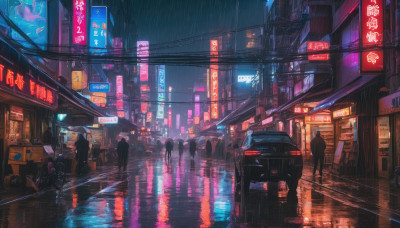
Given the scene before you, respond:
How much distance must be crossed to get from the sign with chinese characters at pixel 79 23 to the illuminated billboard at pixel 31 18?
3363 mm

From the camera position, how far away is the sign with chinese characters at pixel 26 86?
13.0 metres

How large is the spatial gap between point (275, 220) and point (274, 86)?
3070 centimetres

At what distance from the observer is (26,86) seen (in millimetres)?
15344

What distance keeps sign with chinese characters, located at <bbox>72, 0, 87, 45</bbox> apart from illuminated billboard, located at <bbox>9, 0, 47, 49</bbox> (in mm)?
3363

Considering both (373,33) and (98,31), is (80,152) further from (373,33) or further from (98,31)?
(98,31)

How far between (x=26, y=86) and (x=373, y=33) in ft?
44.5

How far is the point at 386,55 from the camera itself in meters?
18.3

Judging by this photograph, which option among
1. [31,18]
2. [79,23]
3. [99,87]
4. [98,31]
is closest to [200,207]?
[31,18]

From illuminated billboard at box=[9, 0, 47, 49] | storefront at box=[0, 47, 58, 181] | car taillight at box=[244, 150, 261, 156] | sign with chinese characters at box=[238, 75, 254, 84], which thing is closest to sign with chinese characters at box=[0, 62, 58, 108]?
storefront at box=[0, 47, 58, 181]

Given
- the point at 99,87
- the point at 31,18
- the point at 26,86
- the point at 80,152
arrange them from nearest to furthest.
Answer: the point at 26,86
the point at 80,152
the point at 31,18
the point at 99,87

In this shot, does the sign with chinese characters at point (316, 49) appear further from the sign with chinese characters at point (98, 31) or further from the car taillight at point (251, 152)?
the sign with chinese characters at point (98, 31)

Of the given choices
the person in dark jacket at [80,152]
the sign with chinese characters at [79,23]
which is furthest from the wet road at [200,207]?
the sign with chinese characters at [79,23]

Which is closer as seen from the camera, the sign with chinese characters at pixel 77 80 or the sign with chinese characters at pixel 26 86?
the sign with chinese characters at pixel 26 86

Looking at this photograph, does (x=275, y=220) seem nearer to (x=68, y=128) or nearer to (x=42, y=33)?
(x=42, y=33)
